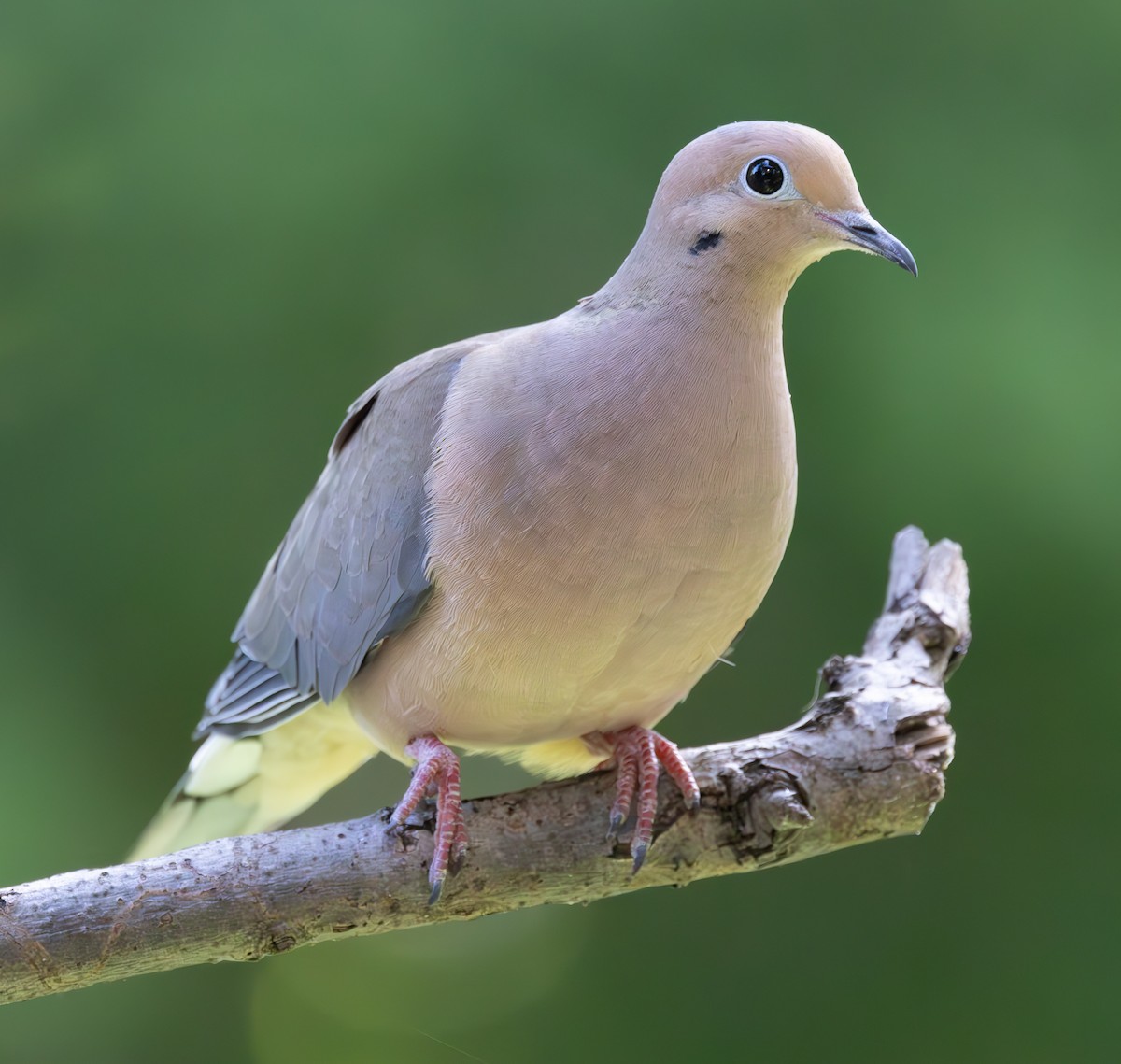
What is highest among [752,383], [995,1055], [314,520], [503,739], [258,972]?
[752,383]

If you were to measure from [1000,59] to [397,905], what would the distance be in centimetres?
333

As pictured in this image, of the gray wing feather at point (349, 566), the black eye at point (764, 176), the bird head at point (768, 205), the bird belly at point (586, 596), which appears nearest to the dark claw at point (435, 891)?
the bird belly at point (586, 596)

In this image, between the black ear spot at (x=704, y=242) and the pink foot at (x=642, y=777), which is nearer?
the black ear spot at (x=704, y=242)

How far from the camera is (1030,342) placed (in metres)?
3.76

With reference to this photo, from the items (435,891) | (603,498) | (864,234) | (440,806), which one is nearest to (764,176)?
(864,234)

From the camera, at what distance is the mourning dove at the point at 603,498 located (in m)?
1.88

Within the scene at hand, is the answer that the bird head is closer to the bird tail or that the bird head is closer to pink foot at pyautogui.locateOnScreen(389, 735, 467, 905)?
pink foot at pyautogui.locateOnScreen(389, 735, 467, 905)

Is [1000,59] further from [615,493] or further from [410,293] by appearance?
[615,493]

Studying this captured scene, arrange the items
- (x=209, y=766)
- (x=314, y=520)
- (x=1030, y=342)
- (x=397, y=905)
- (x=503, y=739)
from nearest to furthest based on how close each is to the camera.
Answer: (x=397, y=905)
(x=503, y=739)
(x=314, y=520)
(x=209, y=766)
(x=1030, y=342)

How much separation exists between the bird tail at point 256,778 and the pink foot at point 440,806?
1.48 ft

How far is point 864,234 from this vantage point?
6.09 ft

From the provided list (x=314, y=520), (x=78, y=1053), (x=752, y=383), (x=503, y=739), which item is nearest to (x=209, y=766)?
(x=314, y=520)

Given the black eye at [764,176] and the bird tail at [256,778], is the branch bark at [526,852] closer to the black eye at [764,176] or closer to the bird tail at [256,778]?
the bird tail at [256,778]

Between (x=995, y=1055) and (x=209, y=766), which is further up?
(x=209, y=766)
